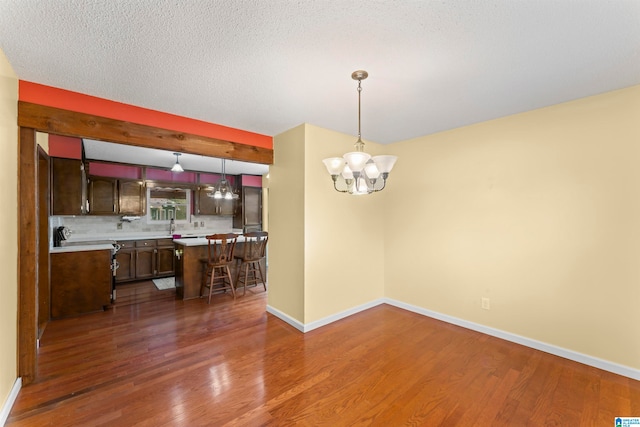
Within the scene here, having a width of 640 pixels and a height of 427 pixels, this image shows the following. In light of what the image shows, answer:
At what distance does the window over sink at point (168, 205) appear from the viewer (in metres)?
5.99

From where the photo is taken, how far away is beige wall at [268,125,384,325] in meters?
3.25

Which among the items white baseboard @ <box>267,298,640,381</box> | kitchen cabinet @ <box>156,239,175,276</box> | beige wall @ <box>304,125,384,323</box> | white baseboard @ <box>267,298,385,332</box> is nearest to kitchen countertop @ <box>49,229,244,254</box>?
kitchen cabinet @ <box>156,239,175,276</box>

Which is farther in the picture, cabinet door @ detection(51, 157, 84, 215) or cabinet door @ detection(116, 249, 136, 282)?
cabinet door @ detection(116, 249, 136, 282)

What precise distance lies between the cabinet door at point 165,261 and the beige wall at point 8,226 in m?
3.54

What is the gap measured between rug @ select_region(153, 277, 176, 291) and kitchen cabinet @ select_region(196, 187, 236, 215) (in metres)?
1.68

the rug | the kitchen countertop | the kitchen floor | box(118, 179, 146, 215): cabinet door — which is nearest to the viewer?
the kitchen countertop

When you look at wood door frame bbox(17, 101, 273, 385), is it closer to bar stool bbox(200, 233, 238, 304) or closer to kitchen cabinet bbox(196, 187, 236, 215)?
bar stool bbox(200, 233, 238, 304)

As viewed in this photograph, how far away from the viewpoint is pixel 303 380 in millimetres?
2283

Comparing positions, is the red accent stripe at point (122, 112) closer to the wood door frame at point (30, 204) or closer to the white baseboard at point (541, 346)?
the wood door frame at point (30, 204)

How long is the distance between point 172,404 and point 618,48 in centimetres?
392

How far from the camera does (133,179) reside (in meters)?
5.55

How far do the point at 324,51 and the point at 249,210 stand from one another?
571 cm

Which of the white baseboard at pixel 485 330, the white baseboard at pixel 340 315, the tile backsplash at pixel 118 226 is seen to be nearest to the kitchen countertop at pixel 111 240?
the tile backsplash at pixel 118 226

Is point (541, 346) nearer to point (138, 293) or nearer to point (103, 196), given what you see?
point (138, 293)
